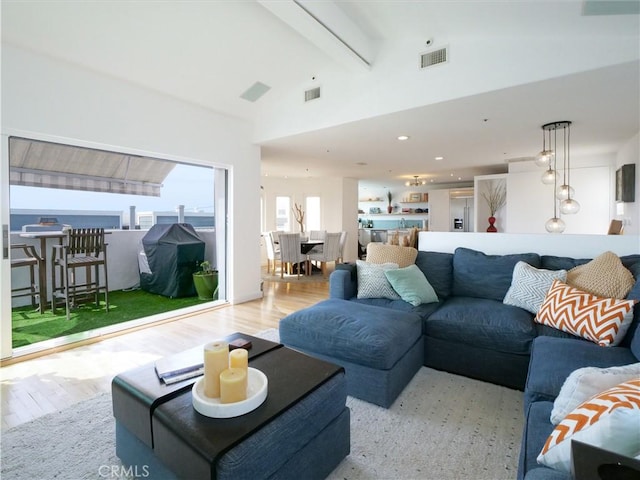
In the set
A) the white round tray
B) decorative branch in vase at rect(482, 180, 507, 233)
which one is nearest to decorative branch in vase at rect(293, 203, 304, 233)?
decorative branch in vase at rect(482, 180, 507, 233)

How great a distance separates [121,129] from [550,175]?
5.17m

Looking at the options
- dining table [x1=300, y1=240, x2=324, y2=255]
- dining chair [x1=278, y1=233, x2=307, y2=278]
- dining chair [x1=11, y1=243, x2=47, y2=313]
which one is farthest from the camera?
dining table [x1=300, y1=240, x2=324, y2=255]

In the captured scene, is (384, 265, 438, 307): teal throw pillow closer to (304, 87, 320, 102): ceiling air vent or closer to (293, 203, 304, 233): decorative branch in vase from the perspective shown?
(304, 87, 320, 102): ceiling air vent

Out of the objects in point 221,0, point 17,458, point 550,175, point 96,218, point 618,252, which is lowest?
point 17,458

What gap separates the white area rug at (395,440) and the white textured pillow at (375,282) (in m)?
0.91

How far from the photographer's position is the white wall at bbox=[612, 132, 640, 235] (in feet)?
13.9

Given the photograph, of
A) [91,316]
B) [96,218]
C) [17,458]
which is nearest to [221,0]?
[17,458]

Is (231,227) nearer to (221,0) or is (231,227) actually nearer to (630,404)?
(221,0)

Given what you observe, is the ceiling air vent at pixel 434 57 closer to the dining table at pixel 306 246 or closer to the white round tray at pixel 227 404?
the white round tray at pixel 227 404

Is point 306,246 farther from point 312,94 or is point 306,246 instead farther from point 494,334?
point 494,334

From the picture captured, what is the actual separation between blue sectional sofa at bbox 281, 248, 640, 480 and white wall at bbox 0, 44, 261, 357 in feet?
7.06

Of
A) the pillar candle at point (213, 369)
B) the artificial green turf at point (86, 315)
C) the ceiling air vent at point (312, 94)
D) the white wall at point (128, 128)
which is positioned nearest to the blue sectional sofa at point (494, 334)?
the pillar candle at point (213, 369)

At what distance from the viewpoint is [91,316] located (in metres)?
3.98

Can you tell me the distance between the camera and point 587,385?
→ 3.50ft
